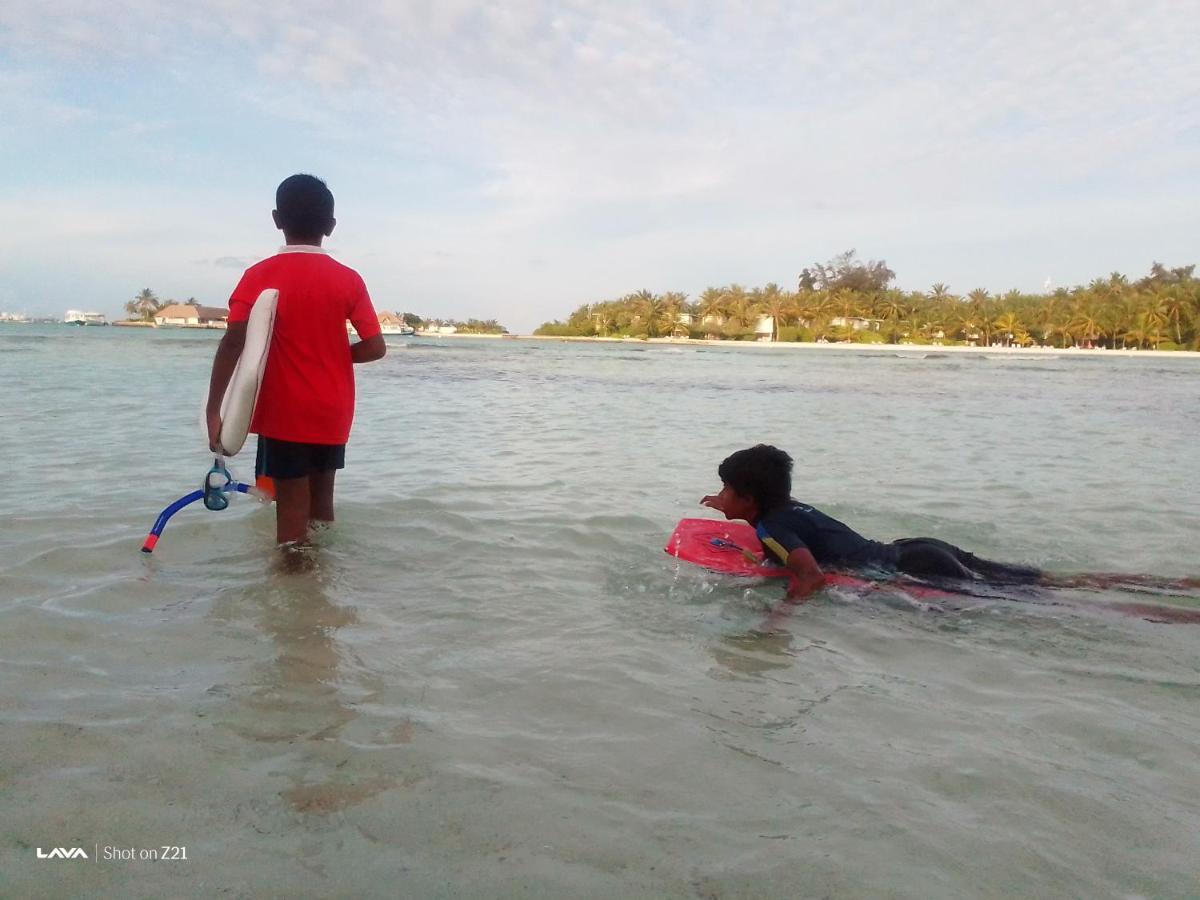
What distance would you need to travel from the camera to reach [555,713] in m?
2.68

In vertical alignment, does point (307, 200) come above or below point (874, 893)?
above

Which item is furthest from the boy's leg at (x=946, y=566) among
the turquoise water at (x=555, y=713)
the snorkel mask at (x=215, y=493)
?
the snorkel mask at (x=215, y=493)

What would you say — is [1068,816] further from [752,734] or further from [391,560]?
[391,560]

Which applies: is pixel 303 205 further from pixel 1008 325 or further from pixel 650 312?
pixel 650 312

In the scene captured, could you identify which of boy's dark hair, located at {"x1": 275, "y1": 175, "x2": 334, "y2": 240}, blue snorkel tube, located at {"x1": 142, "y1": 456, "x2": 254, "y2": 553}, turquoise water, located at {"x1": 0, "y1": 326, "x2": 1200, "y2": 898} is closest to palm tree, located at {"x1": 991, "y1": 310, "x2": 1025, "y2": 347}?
turquoise water, located at {"x1": 0, "y1": 326, "x2": 1200, "y2": 898}

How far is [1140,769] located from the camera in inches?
96.0

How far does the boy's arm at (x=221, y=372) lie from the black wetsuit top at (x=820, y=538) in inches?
103

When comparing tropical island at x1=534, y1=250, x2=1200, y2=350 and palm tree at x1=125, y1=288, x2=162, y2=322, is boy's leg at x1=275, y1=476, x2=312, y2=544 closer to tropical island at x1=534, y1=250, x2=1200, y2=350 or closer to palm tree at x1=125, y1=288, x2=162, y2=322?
tropical island at x1=534, y1=250, x2=1200, y2=350

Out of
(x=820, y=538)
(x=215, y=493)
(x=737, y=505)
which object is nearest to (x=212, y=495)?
(x=215, y=493)

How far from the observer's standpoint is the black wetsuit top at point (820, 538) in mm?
4266

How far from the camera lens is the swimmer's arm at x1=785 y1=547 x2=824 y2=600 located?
3979 mm

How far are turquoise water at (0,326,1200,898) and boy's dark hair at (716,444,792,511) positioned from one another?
1.51 feet

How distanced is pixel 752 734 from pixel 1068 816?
2.78 feet

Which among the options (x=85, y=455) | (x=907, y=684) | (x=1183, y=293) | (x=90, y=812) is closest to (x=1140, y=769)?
(x=907, y=684)
